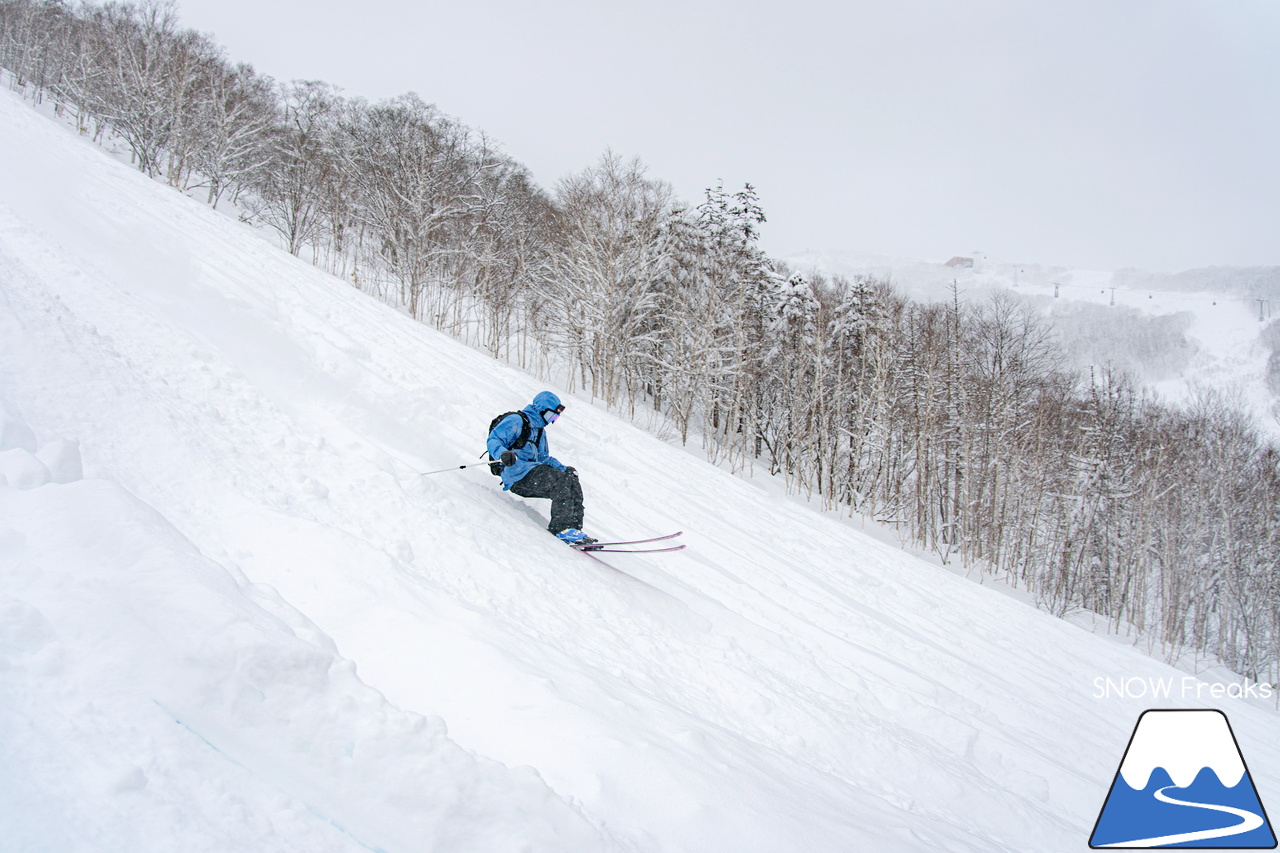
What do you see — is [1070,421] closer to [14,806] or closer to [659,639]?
[659,639]

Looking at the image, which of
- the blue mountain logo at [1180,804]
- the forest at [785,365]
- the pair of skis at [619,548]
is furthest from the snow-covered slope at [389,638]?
the forest at [785,365]

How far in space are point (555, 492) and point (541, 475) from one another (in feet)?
0.77

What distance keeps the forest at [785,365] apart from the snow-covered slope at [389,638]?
12020 mm

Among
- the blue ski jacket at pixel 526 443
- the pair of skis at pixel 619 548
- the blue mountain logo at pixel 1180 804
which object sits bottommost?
the blue mountain logo at pixel 1180 804

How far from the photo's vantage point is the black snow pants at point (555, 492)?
6422 millimetres

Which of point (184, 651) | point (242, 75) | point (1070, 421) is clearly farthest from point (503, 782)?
point (242, 75)

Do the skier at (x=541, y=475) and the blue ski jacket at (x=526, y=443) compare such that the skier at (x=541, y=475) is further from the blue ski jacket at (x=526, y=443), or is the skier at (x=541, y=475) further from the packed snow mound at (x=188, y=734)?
the packed snow mound at (x=188, y=734)

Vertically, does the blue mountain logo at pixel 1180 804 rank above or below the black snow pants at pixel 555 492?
below

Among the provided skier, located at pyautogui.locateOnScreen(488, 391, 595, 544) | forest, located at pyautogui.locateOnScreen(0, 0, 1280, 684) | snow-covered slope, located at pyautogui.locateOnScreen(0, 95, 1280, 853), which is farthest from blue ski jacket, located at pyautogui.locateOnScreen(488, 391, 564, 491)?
forest, located at pyautogui.locateOnScreen(0, 0, 1280, 684)

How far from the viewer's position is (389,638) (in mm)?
3443

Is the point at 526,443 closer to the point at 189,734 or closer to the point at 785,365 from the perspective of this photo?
the point at 189,734

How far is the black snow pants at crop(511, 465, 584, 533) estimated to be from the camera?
6.42 meters

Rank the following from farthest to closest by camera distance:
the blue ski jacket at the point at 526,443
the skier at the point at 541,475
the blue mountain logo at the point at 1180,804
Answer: the skier at the point at 541,475 < the blue ski jacket at the point at 526,443 < the blue mountain logo at the point at 1180,804

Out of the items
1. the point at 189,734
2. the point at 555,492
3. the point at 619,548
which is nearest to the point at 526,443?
the point at 555,492
